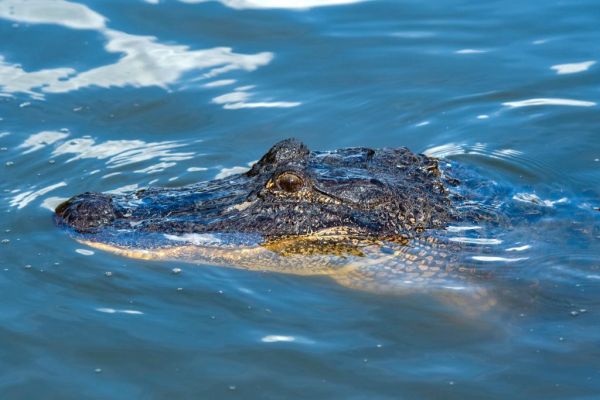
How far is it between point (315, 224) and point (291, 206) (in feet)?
0.69

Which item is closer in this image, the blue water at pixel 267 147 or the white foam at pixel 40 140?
the blue water at pixel 267 147

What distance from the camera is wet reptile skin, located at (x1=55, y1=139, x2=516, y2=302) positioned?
6750 millimetres

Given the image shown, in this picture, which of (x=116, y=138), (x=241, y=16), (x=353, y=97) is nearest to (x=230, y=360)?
(x=116, y=138)

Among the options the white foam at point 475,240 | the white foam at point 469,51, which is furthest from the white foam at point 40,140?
the white foam at point 469,51

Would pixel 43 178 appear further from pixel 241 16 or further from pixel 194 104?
pixel 241 16

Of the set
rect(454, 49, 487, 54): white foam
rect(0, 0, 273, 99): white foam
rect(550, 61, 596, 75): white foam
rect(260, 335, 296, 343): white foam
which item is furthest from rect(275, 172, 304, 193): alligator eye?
rect(454, 49, 487, 54): white foam

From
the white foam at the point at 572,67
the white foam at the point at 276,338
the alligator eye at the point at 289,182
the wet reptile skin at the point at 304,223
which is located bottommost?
the white foam at the point at 276,338

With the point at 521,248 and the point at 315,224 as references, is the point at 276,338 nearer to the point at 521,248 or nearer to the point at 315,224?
the point at 315,224

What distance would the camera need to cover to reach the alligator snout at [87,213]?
6816mm

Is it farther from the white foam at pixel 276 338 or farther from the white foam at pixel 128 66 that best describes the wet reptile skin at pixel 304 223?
the white foam at pixel 128 66

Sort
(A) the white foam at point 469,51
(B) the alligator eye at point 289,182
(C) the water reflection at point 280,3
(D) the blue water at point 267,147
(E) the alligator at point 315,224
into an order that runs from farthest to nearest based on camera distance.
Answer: (C) the water reflection at point 280,3 < (A) the white foam at point 469,51 < (B) the alligator eye at point 289,182 < (E) the alligator at point 315,224 < (D) the blue water at point 267,147

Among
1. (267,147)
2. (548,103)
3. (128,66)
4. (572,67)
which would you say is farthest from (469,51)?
(128,66)

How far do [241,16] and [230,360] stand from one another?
655 cm

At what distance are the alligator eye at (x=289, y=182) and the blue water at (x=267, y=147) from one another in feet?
2.10
